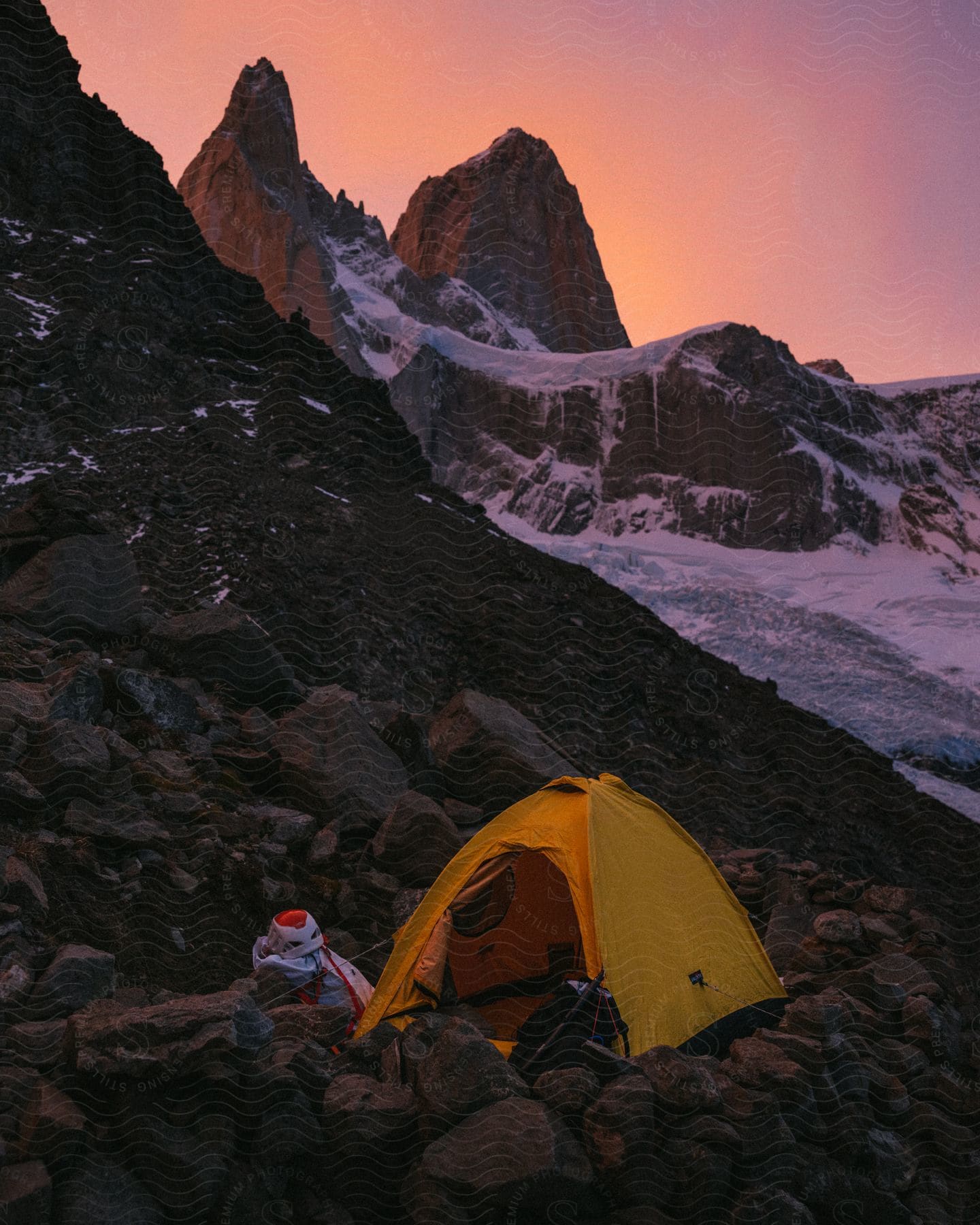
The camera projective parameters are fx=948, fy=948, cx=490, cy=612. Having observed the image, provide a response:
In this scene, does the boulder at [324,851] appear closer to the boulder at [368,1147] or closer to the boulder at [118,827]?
the boulder at [118,827]

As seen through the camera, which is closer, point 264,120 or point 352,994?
point 352,994

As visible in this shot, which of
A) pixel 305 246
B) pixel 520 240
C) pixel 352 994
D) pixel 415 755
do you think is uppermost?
pixel 520 240

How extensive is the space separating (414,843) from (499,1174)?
3470 millimetres

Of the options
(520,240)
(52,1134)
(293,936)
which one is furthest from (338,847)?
(520,240)

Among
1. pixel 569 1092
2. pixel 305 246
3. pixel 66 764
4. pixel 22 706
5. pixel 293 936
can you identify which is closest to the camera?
pixel 569 1092

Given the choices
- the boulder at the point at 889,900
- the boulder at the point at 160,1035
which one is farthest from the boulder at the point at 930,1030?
the boulder at the point at 160,1035

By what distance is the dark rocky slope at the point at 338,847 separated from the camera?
3.26 meters

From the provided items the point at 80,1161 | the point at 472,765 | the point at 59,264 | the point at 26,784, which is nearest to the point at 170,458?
the point at 59,264

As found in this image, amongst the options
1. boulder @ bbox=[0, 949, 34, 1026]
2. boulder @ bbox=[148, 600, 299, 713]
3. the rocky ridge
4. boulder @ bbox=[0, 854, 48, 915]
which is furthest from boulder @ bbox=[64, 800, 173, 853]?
the rocky ridge

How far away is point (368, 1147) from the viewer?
3346mm

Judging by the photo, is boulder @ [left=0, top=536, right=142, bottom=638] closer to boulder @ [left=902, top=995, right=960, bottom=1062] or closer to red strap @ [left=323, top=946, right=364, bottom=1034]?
red strap @ [left=323, top=946, right=364, bottom=1034]

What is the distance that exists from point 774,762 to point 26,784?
43.0ft

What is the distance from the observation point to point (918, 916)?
21.2 feet

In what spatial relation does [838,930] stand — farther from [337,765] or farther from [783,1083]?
[337,765]
